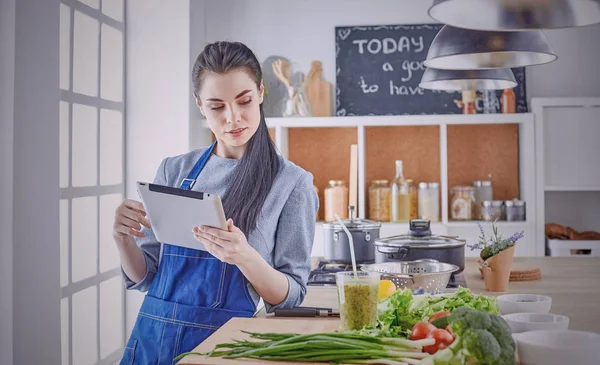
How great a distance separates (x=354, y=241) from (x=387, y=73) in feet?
7.28

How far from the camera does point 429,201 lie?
15.5ft

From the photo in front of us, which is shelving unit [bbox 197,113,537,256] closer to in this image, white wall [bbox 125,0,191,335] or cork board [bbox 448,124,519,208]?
cork board [bbox 448,124,519,208]

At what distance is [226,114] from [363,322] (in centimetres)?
75

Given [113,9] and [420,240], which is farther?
[113,9]

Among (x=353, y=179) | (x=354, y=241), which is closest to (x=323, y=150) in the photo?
(x=353, y=179)

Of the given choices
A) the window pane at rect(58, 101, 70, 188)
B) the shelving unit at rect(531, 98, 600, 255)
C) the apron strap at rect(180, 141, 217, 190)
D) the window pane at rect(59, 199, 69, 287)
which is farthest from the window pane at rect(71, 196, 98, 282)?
the shelving unit at rect(531, 98, 600, 255)

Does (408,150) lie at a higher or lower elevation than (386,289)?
higher

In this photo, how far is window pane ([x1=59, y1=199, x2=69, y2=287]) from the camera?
11.1 ft

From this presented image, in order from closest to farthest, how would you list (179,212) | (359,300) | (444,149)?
(359,300)
(179,212)
(444,149)

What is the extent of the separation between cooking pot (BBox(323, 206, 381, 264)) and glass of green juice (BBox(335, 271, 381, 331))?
1435 mm

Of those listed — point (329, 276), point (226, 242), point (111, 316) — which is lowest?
point (111, 316)

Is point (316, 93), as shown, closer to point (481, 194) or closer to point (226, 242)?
point (481, 194)

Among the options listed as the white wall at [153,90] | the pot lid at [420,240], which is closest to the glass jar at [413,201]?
the white wall at [153,90]

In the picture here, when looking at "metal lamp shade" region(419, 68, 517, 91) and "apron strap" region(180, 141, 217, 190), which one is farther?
"metal lamp shade" region(419, 68, 517, 91)
